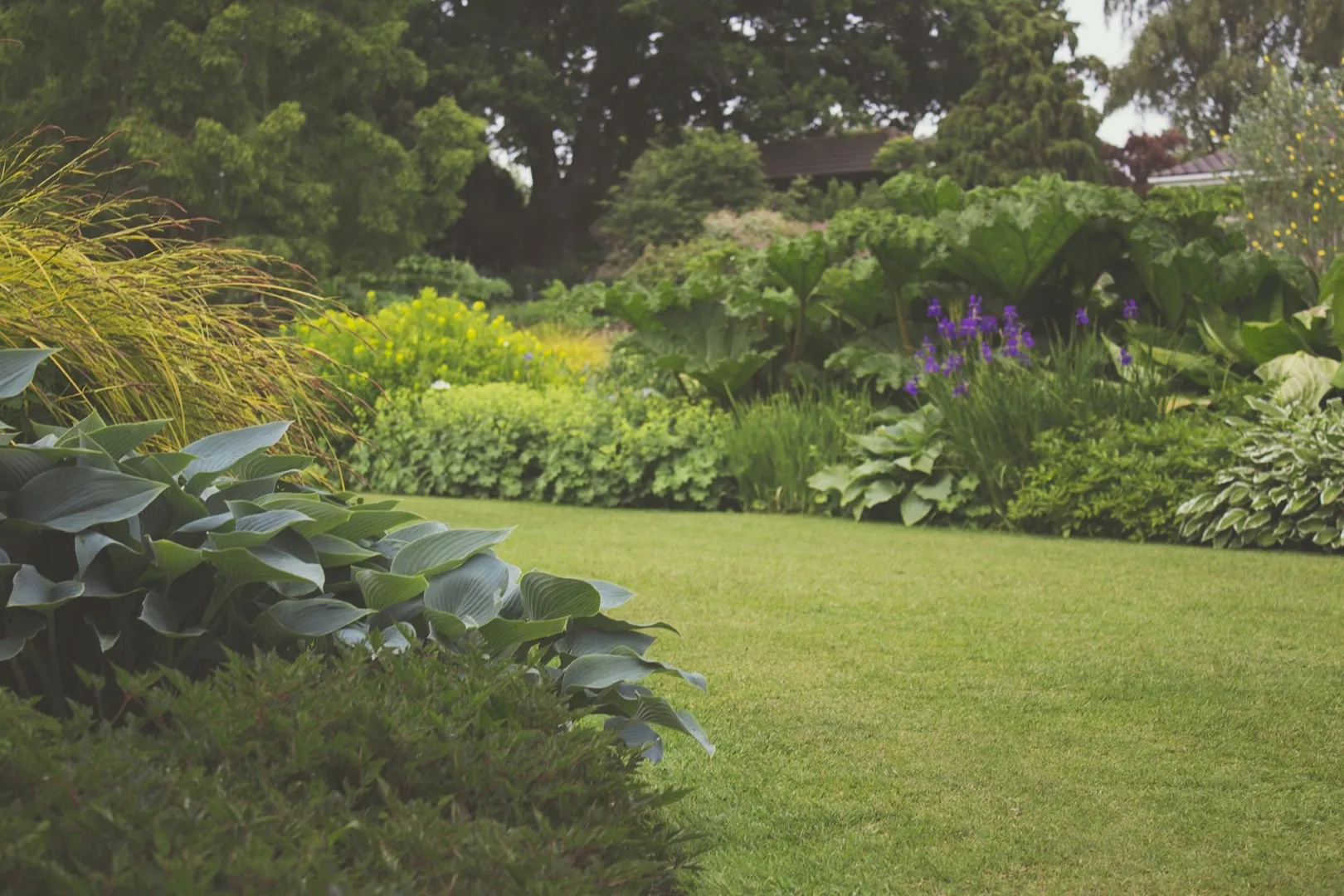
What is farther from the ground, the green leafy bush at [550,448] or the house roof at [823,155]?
the house roof at [823,155]

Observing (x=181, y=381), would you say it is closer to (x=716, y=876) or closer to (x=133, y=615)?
(x=133, y=615)

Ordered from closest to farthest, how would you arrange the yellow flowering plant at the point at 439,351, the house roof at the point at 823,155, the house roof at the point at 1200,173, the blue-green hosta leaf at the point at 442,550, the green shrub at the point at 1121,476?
the blue-green hosta leaf at the point at 442,550 → the green shrub at the point at 1121,476 → the yellow flowering plant at the point at 439,351 → the house roof at the point at 1200,173 → the house roof at the point at 823,155

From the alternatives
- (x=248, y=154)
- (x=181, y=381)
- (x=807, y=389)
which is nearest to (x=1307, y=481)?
(x=807, y=389)

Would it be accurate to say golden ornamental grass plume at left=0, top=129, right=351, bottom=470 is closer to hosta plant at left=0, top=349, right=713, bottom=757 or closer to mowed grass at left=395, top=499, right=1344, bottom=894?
hosta plant at left=0, top=349, right=713, bottom=757

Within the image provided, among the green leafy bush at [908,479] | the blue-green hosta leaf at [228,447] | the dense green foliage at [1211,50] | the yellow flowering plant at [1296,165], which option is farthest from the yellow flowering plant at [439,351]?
the dense green foliage at [1211,50]

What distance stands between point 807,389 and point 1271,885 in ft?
19.5

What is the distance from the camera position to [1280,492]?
557 centimetres

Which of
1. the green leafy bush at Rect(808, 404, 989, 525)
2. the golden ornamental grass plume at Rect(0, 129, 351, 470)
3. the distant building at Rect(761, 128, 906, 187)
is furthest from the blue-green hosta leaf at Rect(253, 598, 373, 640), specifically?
the distant building at Rect(761, 128, 906, 187)

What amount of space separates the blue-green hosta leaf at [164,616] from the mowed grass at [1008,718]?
965 millimetres

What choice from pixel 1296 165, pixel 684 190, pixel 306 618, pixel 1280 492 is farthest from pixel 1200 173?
pixel 306 618

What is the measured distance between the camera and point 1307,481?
559 centimetres

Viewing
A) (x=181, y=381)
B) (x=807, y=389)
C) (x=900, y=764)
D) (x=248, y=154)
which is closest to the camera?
(x=900, y=764)

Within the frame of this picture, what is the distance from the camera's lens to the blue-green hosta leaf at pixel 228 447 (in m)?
2.29

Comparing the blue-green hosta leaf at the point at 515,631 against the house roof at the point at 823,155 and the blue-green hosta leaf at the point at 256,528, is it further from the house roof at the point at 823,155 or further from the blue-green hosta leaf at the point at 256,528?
the house roof at the point at 823,155
